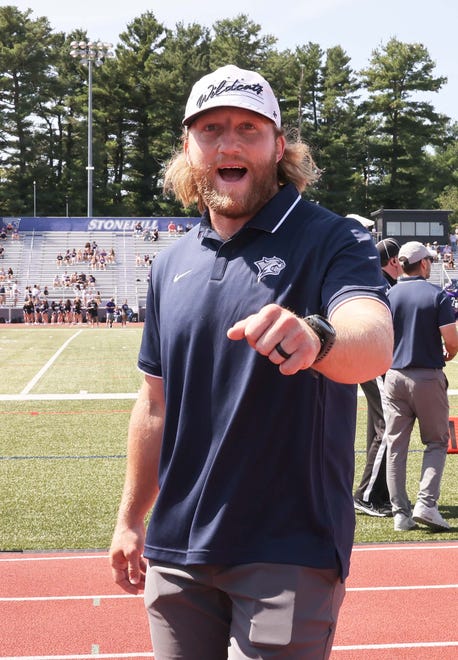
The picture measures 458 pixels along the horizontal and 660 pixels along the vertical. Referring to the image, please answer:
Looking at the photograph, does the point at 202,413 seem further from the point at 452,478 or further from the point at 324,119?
the point at 324,119

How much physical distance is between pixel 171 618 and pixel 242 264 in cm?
100

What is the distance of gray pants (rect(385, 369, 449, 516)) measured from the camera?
7215 millimetres

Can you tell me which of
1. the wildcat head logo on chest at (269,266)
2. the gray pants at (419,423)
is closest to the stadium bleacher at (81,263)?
the gray pants at (419,423)

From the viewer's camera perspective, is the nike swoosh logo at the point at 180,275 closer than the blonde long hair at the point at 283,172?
Yes

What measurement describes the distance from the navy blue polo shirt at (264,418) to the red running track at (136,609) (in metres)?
2.54

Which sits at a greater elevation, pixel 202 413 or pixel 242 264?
pixel 242 264

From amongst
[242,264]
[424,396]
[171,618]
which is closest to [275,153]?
[242,264]

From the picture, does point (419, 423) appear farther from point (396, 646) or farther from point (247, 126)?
point (247, 126)

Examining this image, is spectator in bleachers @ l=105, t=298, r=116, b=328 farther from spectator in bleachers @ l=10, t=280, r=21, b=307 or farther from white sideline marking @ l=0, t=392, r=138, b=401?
white sideline marking @ l=0, t=392, r=138, b=401

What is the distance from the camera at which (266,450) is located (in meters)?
2.43

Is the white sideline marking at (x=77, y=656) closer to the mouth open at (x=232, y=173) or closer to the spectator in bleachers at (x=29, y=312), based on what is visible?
the mouth open at (x=232, y=173)

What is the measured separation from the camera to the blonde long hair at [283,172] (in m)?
2.88

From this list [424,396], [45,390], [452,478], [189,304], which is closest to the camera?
[189,304]

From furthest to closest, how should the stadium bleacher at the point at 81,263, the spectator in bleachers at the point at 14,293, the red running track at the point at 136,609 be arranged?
the stadium bleacher at the point at 81,263 < the spectator in bleachers at the point at 14,293 < the red running track at the point at 136,609
